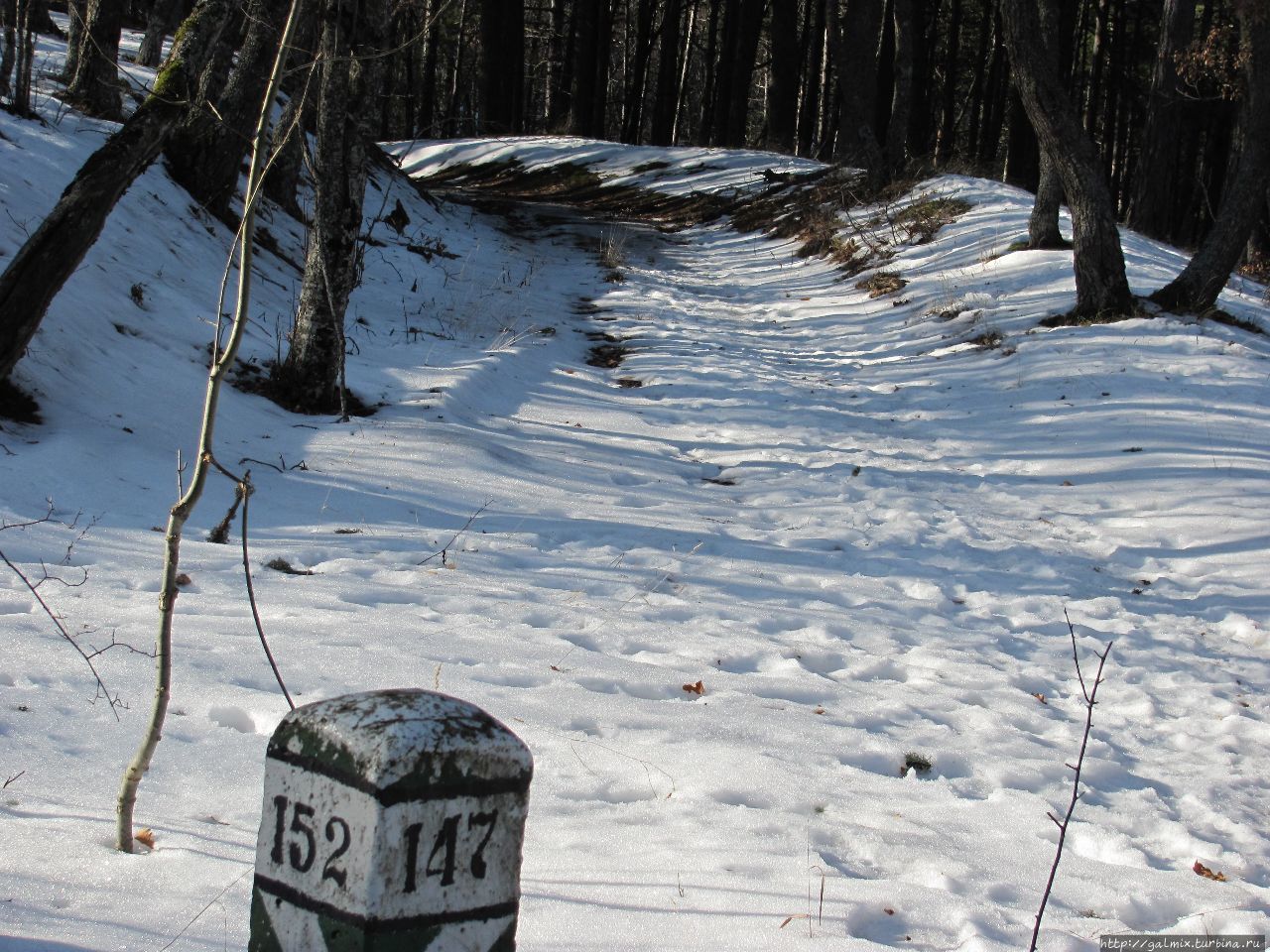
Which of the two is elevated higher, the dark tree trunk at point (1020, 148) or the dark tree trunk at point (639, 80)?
the dark tree trunk at point (639, 80)

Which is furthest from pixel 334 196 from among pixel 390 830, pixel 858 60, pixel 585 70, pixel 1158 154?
pixel 585 70

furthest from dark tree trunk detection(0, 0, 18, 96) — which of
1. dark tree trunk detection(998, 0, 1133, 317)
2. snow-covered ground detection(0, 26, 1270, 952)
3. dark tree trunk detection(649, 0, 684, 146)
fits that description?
dark tree trunk detection(649, 0, 684, 146)

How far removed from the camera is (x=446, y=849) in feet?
3.73

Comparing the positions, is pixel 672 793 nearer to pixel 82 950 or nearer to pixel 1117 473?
pixel 82 950

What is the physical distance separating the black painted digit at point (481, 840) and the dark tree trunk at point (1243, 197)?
9786 mm

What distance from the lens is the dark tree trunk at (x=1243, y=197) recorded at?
9.00 metres

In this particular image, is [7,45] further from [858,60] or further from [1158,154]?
[1158,154]

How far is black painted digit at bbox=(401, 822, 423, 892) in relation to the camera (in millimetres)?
1108

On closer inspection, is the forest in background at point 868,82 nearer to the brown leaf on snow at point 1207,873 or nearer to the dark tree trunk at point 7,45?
the dark tree trunk at point 7,45

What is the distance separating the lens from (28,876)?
209cm

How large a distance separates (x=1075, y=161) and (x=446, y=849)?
9780mm

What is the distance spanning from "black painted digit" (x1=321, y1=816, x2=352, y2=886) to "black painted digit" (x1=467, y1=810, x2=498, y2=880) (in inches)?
5.1

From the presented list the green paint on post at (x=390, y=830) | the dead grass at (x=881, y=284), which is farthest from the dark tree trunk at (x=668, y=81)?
the green paint on post at (x=390, y=830)

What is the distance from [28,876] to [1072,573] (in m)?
4.99
